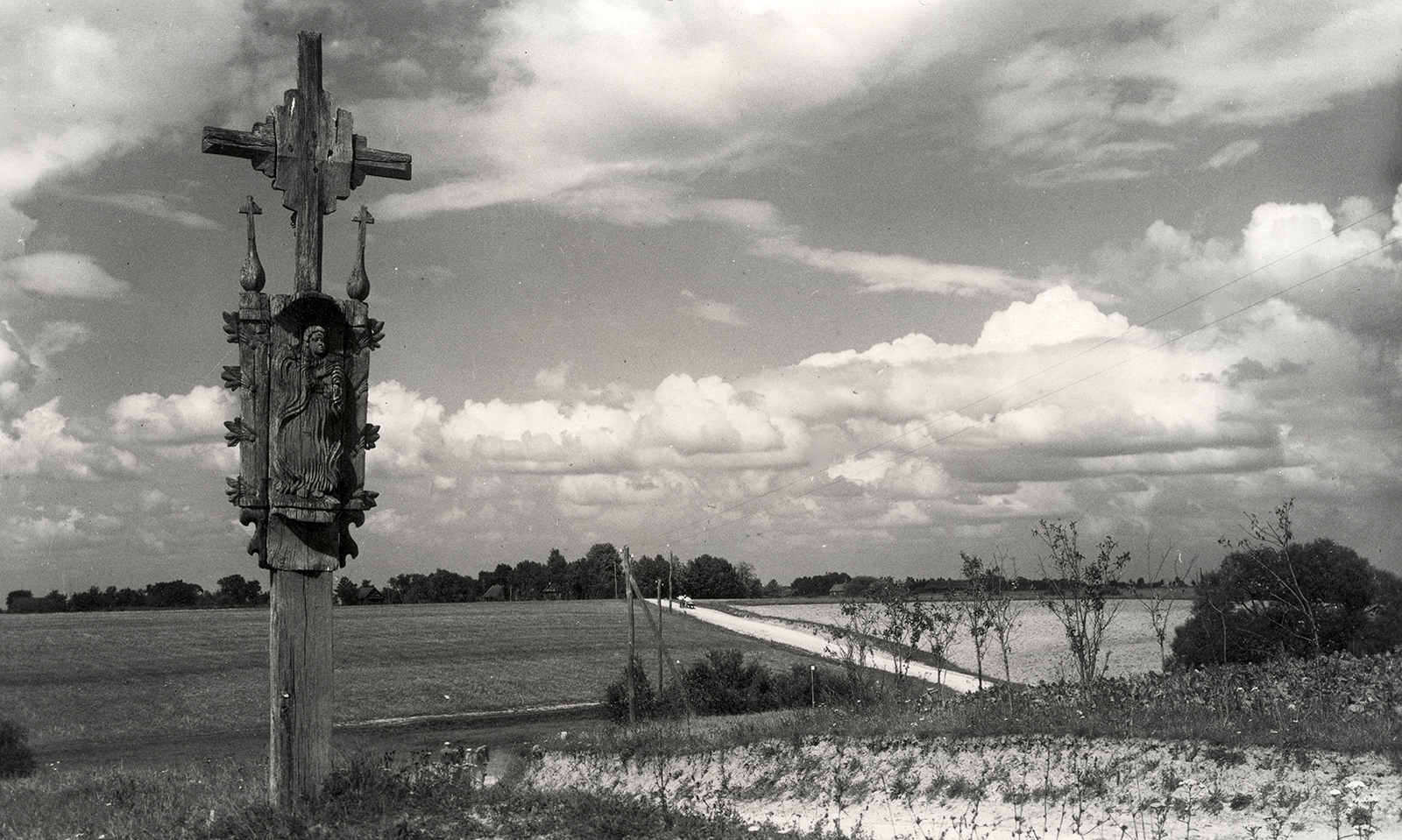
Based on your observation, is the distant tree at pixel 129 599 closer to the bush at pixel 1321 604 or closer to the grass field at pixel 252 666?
the grass field at pixel 252 666

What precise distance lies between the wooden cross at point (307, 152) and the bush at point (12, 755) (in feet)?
39.6

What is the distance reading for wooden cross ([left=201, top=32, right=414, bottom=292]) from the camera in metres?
6.91

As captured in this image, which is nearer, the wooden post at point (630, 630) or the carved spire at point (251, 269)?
the carved spire at point (251, 269)

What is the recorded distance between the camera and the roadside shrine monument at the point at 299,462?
6.53 m

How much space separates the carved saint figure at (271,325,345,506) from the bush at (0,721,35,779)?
38.2 ft

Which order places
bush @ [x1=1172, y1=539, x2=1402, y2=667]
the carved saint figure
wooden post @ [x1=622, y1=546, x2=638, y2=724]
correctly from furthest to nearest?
bush @ [x1=1172, y1=539, x2=1402, y2=667] < wooden post @ [x1=622, y1=546, x2=638, y2=724] < the carved saint figure

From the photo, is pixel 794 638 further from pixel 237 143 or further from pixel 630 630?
pixel 237 143

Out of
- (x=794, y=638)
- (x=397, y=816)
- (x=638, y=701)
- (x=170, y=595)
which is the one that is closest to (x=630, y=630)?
(x=638, y=701)

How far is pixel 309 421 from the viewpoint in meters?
6.62

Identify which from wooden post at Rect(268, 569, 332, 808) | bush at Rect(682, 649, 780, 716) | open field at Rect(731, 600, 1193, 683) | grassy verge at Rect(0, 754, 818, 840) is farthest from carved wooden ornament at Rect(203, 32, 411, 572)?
open field at Rect(731, 600, 1193, 683)

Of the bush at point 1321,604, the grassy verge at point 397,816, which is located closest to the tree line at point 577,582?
the bush at point 1321,604

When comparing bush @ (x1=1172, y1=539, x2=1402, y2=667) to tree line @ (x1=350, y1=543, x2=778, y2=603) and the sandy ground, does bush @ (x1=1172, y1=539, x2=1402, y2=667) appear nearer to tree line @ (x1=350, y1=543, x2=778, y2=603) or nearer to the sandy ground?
the sandy ground

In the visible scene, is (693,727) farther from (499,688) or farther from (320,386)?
(499,688)

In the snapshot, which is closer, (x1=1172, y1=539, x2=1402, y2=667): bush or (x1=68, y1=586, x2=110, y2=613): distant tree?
(x1=1172, y1=539, x2=1402, y2=667): bush
